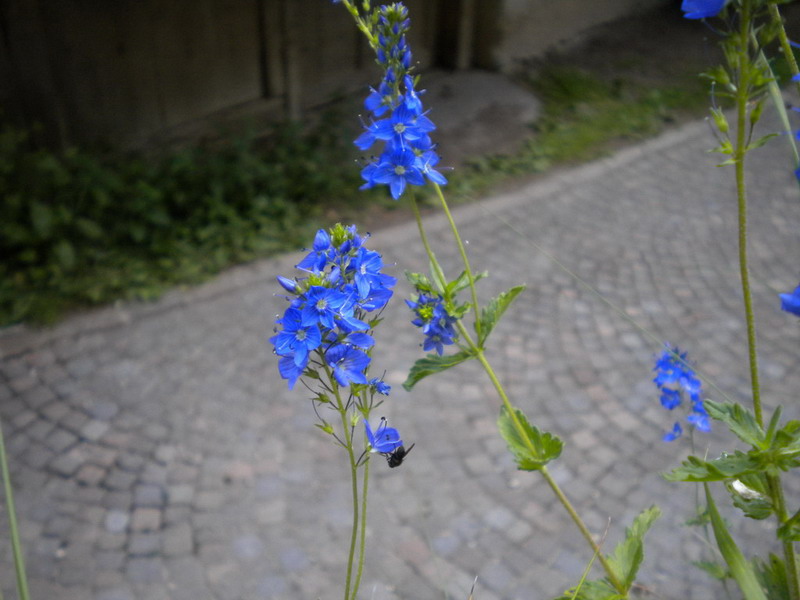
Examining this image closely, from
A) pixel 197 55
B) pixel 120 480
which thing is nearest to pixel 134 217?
pixel 197 55

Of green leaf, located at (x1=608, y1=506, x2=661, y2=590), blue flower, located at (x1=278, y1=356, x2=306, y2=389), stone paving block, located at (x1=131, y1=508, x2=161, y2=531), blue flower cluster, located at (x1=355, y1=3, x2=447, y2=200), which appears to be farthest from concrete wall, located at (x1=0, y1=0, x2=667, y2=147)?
green leaf, located at (x1=608, y1=506, x2=661, y2=590)

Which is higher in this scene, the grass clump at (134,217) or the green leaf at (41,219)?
the green leaf at (41,219)

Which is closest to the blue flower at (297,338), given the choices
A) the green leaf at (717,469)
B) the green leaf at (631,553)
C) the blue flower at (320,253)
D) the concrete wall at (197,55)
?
the blue flower at (320,253)

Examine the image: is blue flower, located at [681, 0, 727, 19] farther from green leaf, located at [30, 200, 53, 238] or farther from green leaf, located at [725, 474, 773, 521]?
green leaf, located at [30, 200, 53, 238]

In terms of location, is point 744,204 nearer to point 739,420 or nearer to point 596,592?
point 739,420

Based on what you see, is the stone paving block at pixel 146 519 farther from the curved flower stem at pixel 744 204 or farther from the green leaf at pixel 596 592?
the curved flower stem at pixel 744 204
